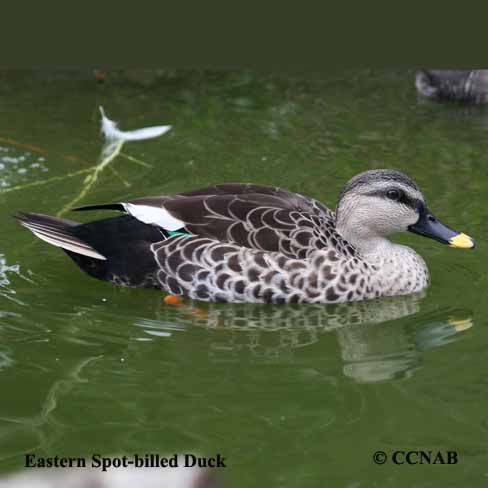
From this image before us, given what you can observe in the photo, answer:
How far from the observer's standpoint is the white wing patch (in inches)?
291

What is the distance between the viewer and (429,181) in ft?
30.6

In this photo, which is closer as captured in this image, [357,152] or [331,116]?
[357,152]

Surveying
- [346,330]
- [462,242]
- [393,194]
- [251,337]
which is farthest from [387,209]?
[251,337]

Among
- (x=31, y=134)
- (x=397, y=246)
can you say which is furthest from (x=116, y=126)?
(x=397, y=246)

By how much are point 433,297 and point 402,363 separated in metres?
1.20

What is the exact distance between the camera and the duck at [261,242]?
7.22 m

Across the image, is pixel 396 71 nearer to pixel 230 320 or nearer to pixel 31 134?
pixel 31 134

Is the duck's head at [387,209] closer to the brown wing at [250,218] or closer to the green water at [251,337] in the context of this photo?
the brown wing at [250,218]

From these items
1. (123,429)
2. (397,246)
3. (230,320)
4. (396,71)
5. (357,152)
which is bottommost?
(123,429)

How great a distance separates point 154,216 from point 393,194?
158 centimetres

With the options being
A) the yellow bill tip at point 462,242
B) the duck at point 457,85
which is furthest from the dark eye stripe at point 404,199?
the duck at point 457,85

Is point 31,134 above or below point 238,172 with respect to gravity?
above

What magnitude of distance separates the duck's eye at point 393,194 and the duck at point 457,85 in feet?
15.8

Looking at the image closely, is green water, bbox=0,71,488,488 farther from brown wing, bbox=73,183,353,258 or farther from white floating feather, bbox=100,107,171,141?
brown wing, bbox=73,183,353,258
